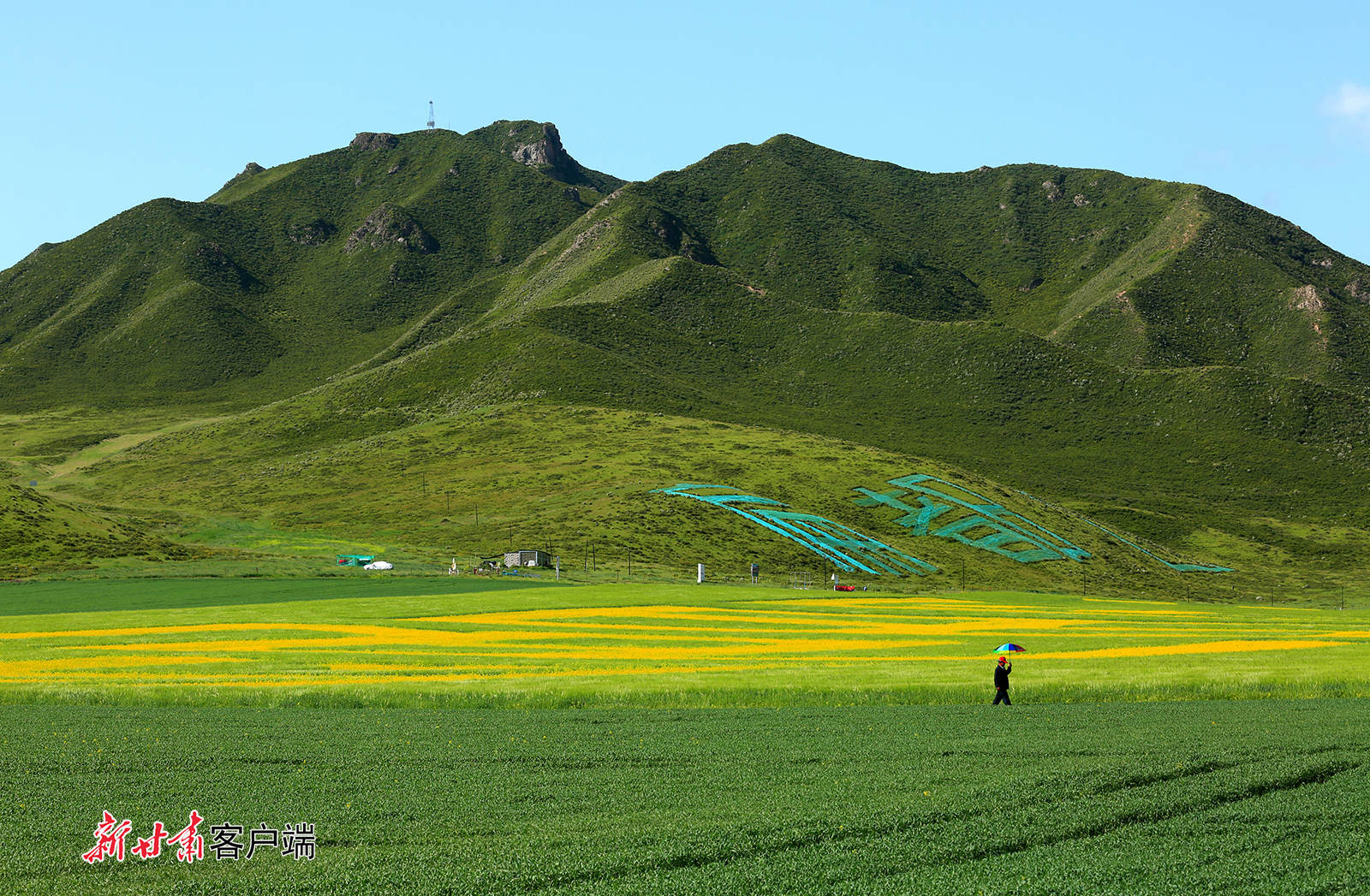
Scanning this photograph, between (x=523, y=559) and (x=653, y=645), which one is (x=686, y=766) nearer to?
(x=653, y=645)

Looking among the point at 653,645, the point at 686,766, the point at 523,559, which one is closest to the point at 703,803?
the point at 686,766

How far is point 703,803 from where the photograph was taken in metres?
17.8

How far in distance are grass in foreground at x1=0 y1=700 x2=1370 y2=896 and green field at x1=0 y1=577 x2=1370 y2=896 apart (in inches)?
3.2

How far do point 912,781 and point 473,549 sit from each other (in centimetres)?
10123

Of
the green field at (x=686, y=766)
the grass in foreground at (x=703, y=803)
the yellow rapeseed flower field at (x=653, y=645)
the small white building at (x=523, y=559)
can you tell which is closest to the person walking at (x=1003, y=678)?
the green field at (x=686, y=766)

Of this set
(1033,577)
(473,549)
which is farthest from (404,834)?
(1033,577)

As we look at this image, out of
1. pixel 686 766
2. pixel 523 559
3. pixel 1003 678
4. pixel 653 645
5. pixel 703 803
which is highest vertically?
pixel 523 559

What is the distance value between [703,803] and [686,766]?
3.29 metres

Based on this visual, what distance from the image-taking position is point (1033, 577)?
11781cm

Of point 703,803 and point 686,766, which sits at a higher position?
point 703,803

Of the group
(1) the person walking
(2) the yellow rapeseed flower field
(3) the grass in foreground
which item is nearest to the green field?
(3) the grass in foreground

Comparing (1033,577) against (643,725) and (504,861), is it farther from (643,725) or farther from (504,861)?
(504,861)

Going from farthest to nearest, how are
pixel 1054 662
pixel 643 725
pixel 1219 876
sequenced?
pixel 1054 662, pixel 643 725, pixel 1219 876

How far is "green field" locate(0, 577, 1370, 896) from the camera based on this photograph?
561 inches
